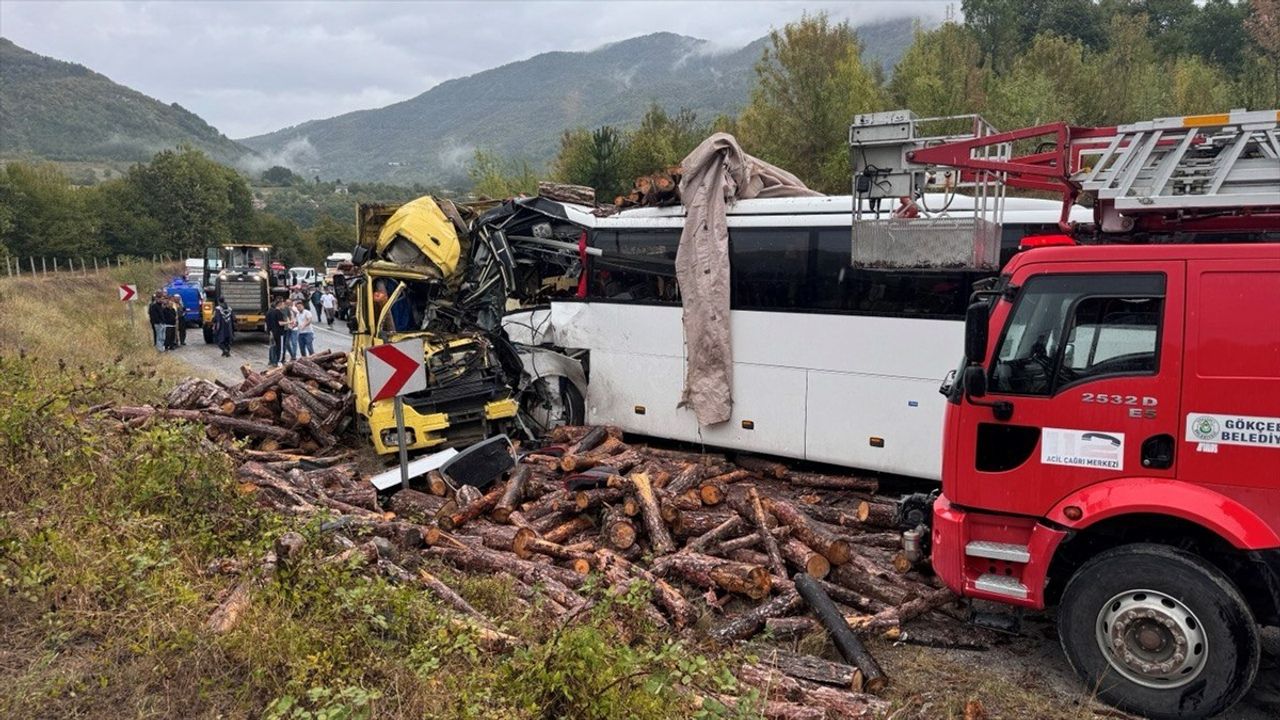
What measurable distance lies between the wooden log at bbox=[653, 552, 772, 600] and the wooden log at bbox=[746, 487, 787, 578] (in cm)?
25

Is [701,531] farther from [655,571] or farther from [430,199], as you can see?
[430,199]

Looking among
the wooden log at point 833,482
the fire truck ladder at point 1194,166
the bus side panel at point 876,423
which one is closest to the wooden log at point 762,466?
the wooden log at point 833,482

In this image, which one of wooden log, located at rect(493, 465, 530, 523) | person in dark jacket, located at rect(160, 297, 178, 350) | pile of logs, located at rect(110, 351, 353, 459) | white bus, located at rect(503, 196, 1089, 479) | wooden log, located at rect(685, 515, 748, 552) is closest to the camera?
wooden log, located at rect(685, 515, 748, 552)

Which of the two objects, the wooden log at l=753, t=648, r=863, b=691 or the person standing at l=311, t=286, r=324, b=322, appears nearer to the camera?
the wooden log at l=753, t=648, r=863, b=691

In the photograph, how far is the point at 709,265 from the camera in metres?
9.73

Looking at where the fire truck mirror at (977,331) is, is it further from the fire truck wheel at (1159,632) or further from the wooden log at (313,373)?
the wooden log at (313,373)

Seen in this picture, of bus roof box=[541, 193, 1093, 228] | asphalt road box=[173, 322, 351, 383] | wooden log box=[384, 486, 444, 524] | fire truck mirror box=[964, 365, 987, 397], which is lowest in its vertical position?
asphalt road box=[173, 322, 351, 383]

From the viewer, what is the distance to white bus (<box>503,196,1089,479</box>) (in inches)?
335

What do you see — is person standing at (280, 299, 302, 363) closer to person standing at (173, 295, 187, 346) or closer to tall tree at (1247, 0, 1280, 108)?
person standing at (173, 295, 187, 346)

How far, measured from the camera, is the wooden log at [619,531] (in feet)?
24.0

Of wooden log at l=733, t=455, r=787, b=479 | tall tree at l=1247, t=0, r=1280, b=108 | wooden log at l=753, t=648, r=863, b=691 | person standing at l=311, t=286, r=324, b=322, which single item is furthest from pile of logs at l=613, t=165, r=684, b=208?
person standing at l=311, t=286, r=324, b=322

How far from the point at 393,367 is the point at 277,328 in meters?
13.1

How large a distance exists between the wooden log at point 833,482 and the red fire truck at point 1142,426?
3.21 meters

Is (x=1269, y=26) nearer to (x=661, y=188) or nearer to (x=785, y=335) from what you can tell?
(x=661, y=188)
